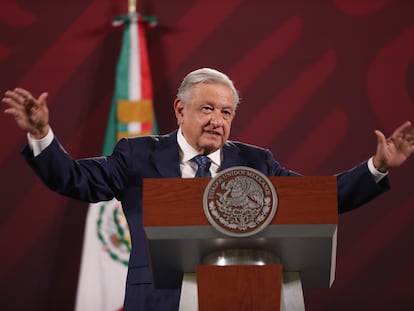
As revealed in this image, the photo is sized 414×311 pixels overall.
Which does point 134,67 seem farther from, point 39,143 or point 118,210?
point 39,143

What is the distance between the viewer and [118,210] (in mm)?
4266

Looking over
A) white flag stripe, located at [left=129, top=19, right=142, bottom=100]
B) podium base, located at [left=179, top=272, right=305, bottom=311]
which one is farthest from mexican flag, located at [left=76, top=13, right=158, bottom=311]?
podium base, located at [left=179, top=272, right=305, bottom=311]

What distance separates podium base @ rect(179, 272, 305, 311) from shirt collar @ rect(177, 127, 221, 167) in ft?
1.94

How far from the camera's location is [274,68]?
4.61m

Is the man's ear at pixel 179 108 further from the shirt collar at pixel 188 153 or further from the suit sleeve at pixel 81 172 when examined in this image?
the suit sleeve at pixel 81 172

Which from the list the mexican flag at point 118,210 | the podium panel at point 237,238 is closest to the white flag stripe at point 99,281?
the mexican flag at point 118,210

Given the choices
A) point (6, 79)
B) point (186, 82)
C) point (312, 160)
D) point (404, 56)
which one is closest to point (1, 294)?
point (6, 79)

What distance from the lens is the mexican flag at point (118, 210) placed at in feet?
13.7

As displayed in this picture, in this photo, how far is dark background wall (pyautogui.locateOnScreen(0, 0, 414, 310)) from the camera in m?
4.44

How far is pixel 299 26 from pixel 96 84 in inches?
47.8

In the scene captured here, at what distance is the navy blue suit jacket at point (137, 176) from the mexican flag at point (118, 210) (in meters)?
1.61

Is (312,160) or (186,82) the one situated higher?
(312,160)

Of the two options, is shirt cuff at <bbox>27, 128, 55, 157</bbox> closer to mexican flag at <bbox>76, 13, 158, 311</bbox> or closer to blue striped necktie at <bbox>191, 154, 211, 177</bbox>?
blue striped necktie at <bbox>191, 154, 211, 177</bbox>

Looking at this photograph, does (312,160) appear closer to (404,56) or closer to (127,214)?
(404,56)
